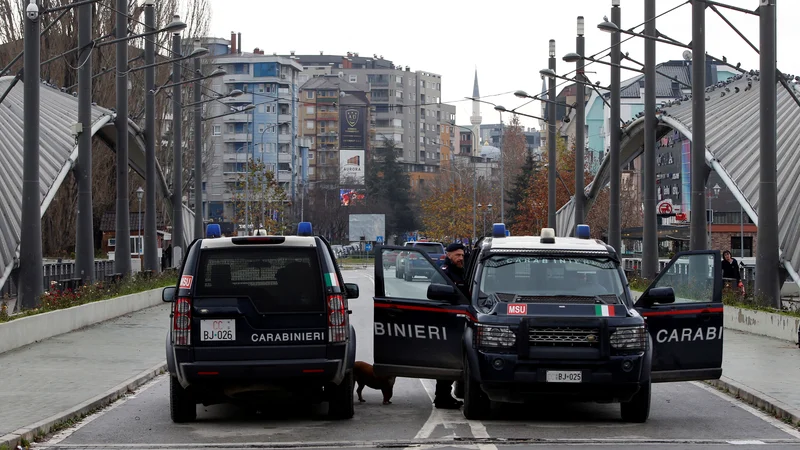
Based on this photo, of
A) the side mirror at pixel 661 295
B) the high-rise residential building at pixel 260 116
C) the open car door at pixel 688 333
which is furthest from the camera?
the high-rise residential building at pixel 260 116

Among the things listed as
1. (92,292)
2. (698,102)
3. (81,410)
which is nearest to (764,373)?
(81,410)

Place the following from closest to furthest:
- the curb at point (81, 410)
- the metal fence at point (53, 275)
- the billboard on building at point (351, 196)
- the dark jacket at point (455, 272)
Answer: the curb at point (81, 410), the dark jacket at point (455, 272), the metal fence at point (53, 275), the billboard on building at point (351, 196)

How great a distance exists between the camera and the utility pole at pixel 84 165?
99.3 ft

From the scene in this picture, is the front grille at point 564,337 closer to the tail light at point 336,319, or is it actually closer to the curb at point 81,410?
the tail light at point 336,319

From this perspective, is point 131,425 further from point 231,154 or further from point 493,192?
point 231,154

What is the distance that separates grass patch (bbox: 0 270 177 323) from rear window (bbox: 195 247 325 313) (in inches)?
385

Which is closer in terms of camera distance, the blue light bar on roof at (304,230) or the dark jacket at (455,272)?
the blue light bar on roof at (304,230)

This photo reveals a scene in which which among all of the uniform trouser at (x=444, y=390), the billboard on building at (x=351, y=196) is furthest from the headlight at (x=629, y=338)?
the billboard on building at (x=351, y=196)

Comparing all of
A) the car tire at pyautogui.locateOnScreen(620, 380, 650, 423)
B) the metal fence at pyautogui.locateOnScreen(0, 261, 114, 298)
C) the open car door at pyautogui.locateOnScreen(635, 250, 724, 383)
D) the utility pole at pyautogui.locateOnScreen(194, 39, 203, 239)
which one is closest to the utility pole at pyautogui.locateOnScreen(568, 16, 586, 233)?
the utility pole at pyautogui.locateOnScreen(194, 39, 203, 239)

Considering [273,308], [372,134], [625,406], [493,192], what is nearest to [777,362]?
[625,406]

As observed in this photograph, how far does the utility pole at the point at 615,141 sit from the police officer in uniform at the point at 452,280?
2241 centimetres

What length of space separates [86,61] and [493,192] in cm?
10058

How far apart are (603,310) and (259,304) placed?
3.13 metres

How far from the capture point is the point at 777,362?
18.7 m
